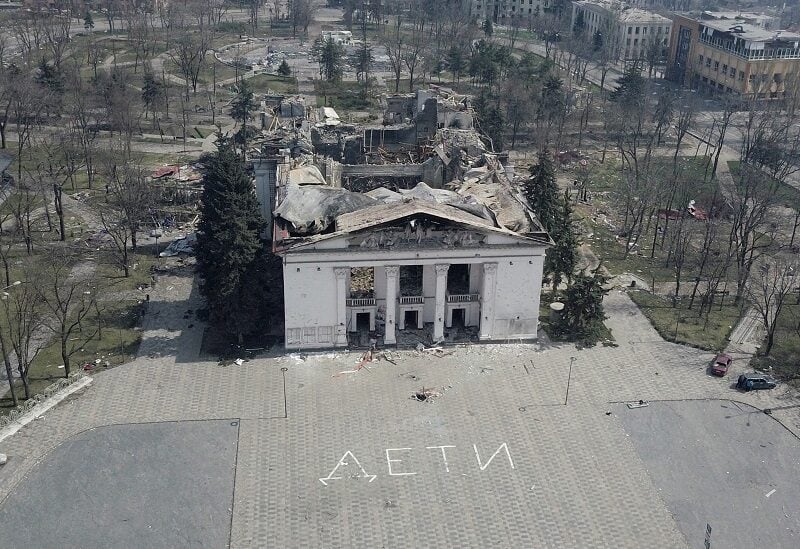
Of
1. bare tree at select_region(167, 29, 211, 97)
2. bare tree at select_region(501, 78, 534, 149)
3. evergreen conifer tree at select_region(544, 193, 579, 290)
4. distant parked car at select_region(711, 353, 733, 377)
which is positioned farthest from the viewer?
bare tree at select_region(167, 29, 211, 97)

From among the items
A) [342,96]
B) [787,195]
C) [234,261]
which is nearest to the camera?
[234,261]

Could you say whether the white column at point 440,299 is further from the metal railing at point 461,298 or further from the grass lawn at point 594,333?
the grass lawn at point 594,333

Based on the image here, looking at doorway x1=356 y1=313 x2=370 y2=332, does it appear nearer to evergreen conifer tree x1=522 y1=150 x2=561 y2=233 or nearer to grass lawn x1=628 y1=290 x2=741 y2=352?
evergreen conifer tree x1=522 y1=150 x2=561 y2=233

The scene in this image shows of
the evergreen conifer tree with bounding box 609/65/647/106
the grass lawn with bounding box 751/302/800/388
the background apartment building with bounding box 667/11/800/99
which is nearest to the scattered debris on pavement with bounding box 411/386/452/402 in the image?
the grass lawn with bounding box 751/302/800/388

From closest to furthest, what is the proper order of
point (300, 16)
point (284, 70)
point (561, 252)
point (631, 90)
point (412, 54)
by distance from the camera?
point (561, 252)
point (631, 90)
point (284, 70)
point (412, 54)
point (300, 16)

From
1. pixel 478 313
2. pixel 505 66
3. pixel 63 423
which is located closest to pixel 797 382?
pixel 478 313

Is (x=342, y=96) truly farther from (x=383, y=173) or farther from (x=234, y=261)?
(x=234, y=261)

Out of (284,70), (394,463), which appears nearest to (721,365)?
(394,463)

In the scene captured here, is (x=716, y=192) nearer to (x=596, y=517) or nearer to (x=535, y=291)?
(x=535, y=291)
